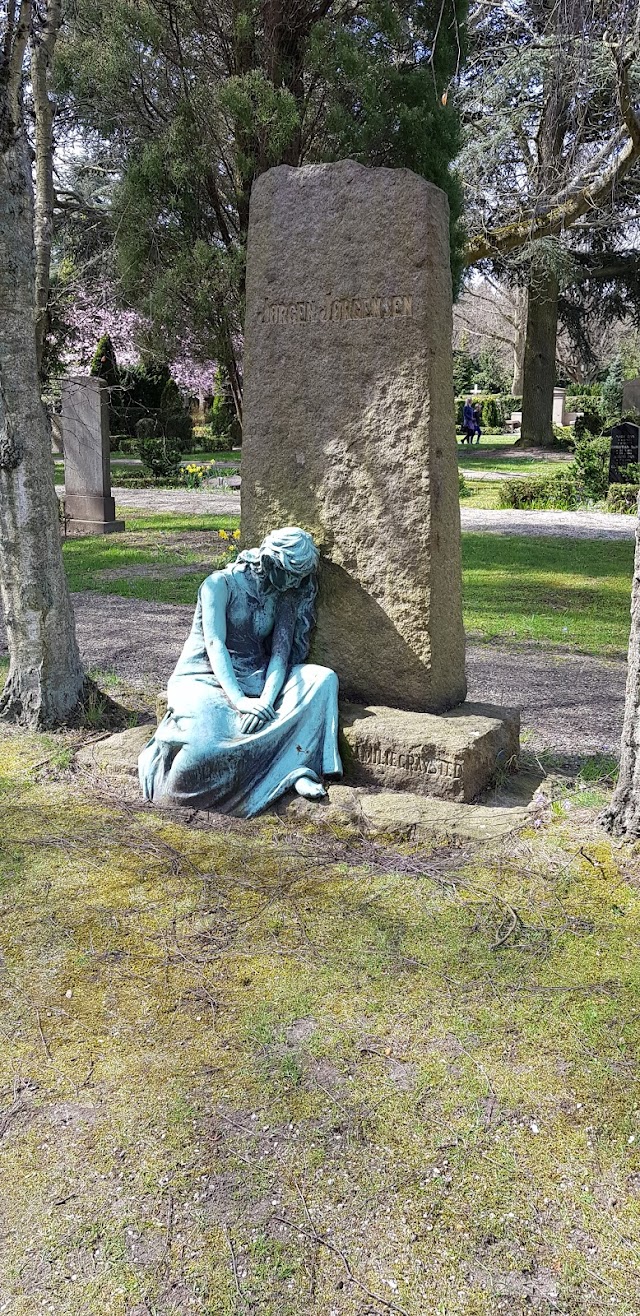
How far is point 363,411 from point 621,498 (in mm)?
11893

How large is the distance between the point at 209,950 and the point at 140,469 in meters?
18.7

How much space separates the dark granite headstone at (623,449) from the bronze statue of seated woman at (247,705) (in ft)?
39.6

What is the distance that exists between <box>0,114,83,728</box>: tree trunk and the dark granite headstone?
38.8 feet

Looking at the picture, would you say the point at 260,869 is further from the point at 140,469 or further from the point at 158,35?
the point at 140,469

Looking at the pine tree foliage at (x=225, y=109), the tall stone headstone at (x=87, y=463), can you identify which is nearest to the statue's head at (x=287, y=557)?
the pine tree foliage at (x=225, y=109)

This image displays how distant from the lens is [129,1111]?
7.84 ft

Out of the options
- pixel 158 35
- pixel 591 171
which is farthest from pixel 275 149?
pixel 591 171

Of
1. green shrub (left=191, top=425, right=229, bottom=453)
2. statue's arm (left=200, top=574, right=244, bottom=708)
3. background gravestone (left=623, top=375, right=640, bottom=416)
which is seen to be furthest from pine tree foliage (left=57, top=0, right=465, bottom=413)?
green shrub (left=191, top=425, right=229, bottom=453)

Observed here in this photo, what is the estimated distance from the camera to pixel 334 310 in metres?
4.31

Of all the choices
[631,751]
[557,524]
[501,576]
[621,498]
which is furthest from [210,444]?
[631,751]

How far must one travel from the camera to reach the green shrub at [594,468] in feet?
51.9

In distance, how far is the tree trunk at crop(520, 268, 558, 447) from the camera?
22.2 meters

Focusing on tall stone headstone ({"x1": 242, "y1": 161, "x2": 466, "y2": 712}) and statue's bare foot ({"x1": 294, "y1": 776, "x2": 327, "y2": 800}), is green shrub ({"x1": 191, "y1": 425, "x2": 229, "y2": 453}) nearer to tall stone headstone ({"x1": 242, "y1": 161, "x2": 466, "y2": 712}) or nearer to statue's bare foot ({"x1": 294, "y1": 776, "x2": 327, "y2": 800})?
tall stone headstone ({"x1": 242, "y1": 161, "x2": 466, "y2": 712})

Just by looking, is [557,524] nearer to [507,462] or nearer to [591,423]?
[591,423]
